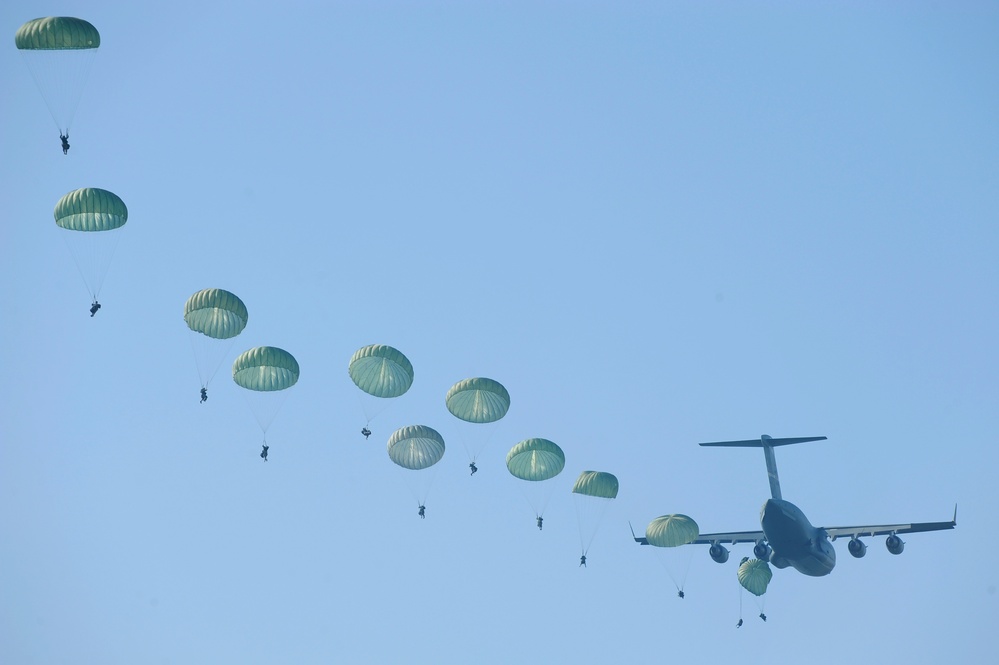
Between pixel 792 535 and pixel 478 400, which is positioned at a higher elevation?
pixel 478 400

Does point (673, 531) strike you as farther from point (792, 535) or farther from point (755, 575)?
point (755, 575)

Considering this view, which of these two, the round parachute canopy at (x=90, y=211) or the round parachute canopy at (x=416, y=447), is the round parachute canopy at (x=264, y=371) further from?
the round parachute canopy at (x=90, y=211)

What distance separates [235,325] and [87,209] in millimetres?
9749

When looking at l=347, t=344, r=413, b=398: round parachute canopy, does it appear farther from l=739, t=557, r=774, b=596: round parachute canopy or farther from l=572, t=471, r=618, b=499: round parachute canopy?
l=739, t=557, r=774, b=596: round parachute canopy

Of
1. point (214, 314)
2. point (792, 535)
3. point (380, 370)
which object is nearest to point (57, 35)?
point (214, 314)

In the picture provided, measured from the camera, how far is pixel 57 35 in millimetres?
64125

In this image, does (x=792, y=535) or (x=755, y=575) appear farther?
(x=755, y=575)

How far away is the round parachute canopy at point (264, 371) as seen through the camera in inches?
2736

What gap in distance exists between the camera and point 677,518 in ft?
258

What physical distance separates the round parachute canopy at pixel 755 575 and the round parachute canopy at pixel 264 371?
38.3m

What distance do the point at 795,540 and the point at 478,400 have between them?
76.4 feet

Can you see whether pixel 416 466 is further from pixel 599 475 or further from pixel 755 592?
pixel 755 592

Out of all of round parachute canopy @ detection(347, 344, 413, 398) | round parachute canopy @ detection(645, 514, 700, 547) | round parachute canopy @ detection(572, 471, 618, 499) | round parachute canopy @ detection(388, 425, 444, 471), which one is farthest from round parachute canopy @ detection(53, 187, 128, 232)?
round parachute canopy @ detection(645, 514, 700, 547)

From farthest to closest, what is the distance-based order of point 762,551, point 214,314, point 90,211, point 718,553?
point 718,553
point 762,551
point 214,314
point 90,211
